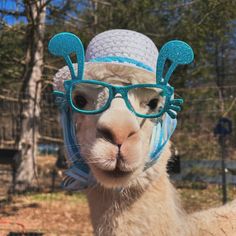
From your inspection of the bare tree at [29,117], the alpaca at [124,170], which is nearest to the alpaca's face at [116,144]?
the alpaca at [124,170]

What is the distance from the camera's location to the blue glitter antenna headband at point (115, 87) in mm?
1491

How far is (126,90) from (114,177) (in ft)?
1.01

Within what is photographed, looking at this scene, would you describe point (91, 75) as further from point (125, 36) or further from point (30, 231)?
point (30, 231)

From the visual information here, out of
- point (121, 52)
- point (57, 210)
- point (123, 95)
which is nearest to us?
point (123, 95)

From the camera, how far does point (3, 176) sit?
8.62m

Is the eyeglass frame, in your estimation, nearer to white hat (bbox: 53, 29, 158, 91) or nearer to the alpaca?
the alpaca

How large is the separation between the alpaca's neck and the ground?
10.8 feet

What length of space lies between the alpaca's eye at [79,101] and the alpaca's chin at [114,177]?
26 cm

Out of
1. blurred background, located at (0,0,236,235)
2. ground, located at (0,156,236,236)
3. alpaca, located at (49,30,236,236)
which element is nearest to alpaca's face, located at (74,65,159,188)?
alpaca, located at (49,30,236,236)

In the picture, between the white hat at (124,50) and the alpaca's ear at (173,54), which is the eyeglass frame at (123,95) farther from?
the white hat at (124,50)

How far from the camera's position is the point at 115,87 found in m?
1.45

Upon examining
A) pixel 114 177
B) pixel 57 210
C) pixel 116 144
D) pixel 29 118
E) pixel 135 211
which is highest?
pixel 29 118

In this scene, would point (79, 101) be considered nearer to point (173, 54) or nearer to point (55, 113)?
point (173, 54)

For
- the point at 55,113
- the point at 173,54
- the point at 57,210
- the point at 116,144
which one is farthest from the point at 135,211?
the point at 55,113
